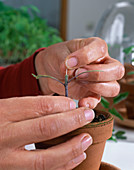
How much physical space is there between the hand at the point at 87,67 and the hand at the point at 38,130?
13 cm

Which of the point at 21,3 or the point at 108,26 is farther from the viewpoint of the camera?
the point at 21,3

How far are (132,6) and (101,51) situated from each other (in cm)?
80

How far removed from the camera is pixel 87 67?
543 millimetres

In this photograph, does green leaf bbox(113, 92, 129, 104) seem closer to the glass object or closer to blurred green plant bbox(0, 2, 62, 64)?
the glass object

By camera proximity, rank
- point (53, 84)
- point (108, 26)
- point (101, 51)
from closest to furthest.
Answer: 1. point (101, 51)
2. point (53, 84)
3. point (108, 26)

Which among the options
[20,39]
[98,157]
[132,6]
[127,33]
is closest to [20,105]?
[98,157]

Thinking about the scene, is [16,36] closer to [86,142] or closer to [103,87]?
[103,87]

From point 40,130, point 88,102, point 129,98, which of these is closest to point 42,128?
point 40,130

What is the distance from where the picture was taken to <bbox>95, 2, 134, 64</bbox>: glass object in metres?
1.05

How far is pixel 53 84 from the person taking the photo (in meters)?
Answer: 0.71

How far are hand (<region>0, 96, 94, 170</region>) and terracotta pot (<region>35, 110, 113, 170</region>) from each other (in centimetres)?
2

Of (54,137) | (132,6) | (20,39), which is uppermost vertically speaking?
(132,6)

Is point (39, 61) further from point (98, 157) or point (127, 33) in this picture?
point (127, 33)

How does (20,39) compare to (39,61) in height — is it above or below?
below
